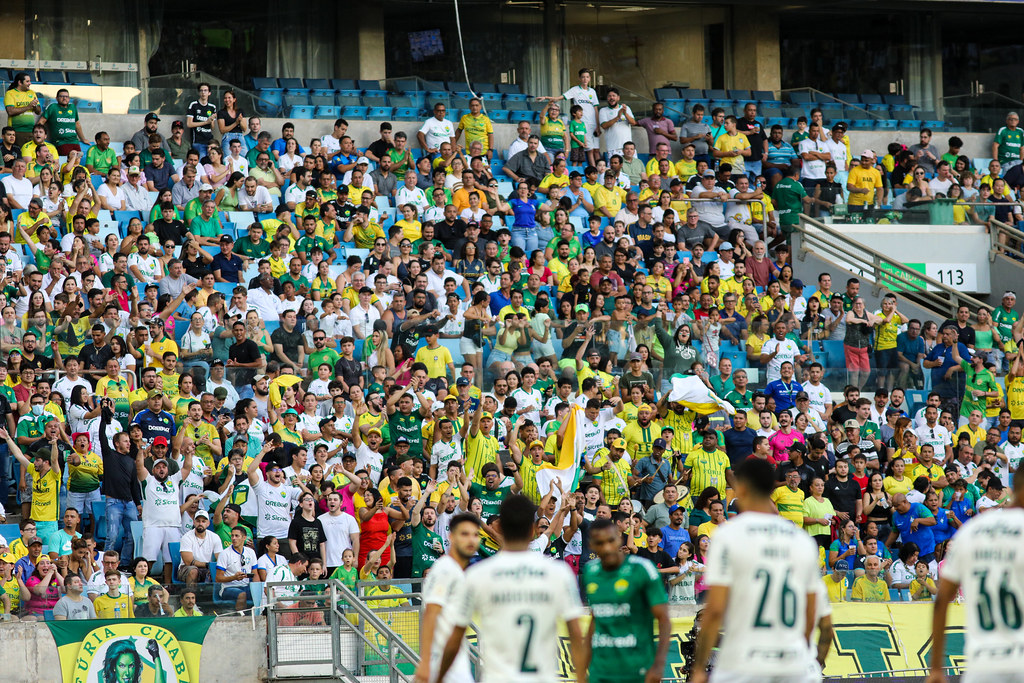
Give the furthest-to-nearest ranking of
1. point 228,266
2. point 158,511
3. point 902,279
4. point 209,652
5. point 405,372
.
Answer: point 902,279
point 228,266
point 405,372
point 158,511
point 209,652

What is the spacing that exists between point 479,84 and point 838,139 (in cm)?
738

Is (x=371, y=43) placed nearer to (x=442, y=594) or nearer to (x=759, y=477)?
(x=442, y=594)

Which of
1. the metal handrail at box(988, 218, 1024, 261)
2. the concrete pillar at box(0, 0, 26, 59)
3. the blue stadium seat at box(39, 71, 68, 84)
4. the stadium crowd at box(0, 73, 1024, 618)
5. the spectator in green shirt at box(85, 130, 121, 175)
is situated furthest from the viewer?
the concrete pillar at box(0, 0, 26, 59)

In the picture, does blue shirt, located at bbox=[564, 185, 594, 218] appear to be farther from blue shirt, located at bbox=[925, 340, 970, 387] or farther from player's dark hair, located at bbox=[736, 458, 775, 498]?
player's dark hair, located at bbox=[736, 458, 775, 498]

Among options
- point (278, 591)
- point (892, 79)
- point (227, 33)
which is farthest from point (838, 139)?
point (278, 591)

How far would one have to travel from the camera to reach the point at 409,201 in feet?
75.7

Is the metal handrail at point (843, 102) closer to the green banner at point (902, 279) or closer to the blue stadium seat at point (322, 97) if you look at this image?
the green banner at point (902, 279)

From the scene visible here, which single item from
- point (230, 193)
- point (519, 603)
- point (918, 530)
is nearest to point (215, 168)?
point (230, 193)

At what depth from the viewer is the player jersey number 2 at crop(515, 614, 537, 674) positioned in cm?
699

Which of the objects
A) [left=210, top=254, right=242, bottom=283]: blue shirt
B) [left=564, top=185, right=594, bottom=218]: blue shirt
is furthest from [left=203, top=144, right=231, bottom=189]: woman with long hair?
[left=564, top=185, right=594, bottom=218]: blue shirt

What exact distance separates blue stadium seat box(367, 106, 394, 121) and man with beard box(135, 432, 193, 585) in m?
12.1

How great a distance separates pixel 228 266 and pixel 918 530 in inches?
366

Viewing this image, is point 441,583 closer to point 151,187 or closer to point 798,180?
point 151,187

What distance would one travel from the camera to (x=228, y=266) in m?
20.3
